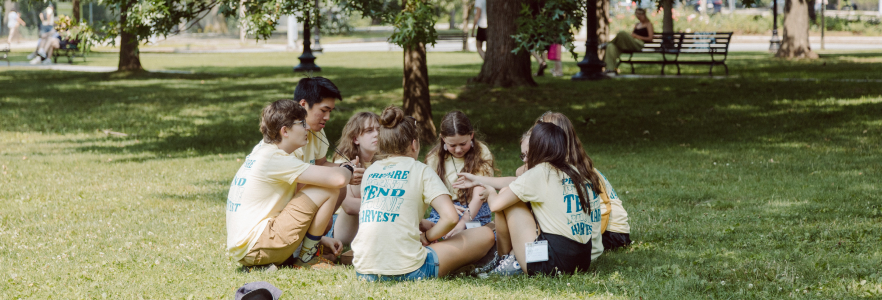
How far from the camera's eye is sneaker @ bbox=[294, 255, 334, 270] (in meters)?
4.78

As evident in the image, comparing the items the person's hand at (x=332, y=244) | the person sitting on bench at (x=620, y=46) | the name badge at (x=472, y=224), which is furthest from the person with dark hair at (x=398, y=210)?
the person sitting on bench at (x=620, y=46)

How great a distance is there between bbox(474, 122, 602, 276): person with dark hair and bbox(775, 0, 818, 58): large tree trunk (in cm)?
1960

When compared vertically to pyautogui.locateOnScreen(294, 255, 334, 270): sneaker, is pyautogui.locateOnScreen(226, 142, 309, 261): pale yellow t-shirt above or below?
above

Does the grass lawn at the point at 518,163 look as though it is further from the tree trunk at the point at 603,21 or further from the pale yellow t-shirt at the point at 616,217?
the tree trunk at the point at 603,21

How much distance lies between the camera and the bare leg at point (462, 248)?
Result: 4.47 metres

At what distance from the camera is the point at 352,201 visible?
5109 mm

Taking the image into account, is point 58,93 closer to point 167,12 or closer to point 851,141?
point 167,12

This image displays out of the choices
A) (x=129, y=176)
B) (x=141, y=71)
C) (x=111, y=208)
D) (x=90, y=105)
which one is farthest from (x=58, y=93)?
(x=111, y=208)

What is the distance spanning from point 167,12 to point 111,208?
288cm

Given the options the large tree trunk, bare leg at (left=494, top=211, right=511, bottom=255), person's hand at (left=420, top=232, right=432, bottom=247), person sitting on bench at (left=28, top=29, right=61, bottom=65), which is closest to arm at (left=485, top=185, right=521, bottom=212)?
bare leg at (left=494, top=211, right=511, bottom=255)

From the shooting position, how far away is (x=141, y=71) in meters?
20.5

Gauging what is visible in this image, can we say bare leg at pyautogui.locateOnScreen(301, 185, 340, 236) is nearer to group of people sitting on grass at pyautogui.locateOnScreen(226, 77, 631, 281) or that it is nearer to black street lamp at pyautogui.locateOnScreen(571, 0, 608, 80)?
group of people sitting on grass at pyautogui.locateOnScreen(226, 77, 631, 281)

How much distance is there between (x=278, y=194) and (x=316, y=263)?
559mm

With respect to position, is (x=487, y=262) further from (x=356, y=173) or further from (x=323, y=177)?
(x=323, y=177)
